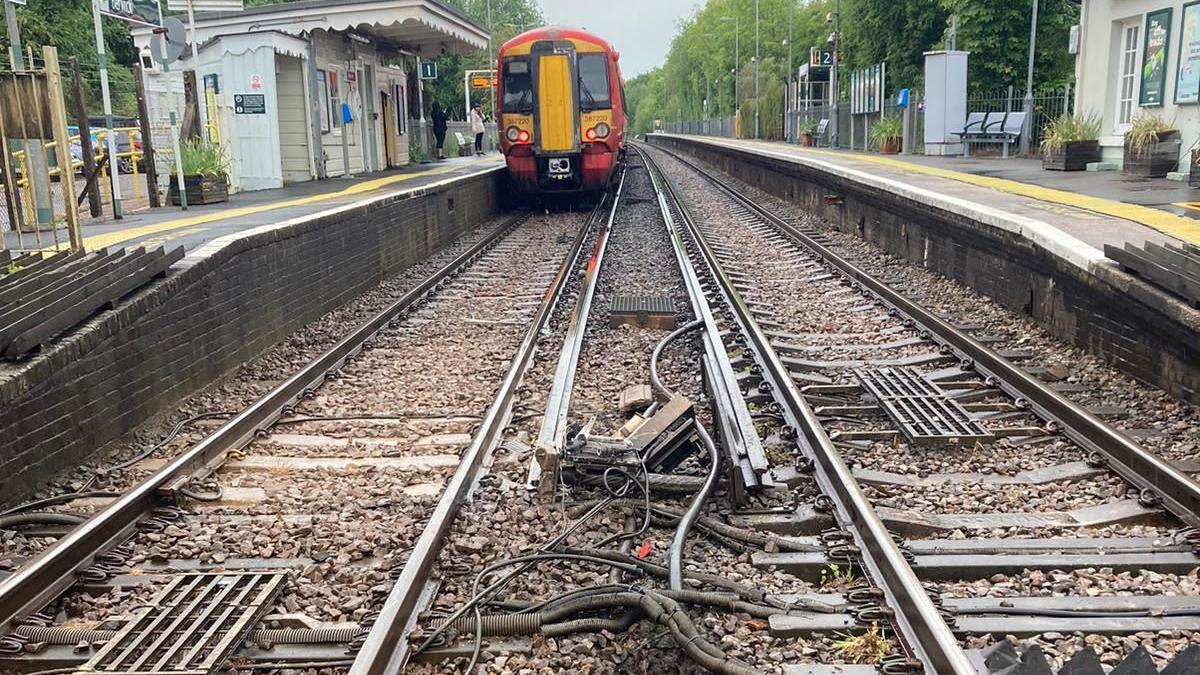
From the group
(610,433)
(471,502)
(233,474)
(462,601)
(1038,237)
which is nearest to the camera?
(462,601)

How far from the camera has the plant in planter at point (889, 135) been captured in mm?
27875

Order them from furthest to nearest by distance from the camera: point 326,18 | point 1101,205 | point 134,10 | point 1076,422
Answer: point 326,18, point 134,10, point 1101,205, point 1076,422

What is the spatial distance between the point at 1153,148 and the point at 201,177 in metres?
12.8

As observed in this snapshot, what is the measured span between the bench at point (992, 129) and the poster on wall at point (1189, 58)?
703 centimetres

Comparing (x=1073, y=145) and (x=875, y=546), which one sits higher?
(x=1073, y=145)

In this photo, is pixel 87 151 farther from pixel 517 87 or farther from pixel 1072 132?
pixel 1072 132

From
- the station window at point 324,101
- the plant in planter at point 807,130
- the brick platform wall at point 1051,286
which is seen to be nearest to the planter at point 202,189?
the station window at point 324,101

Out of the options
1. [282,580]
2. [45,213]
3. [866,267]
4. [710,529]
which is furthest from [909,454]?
[45,213]

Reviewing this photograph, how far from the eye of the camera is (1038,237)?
8.09 meters

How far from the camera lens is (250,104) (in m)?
15.7

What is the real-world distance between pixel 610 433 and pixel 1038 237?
4448 millimetres

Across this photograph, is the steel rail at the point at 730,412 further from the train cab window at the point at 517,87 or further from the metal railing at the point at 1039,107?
the metal railing at the point at 1039,107

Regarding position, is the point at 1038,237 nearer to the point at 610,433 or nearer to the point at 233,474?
the point at 610,433

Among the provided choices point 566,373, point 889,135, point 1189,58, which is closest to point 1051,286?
point 566,373
